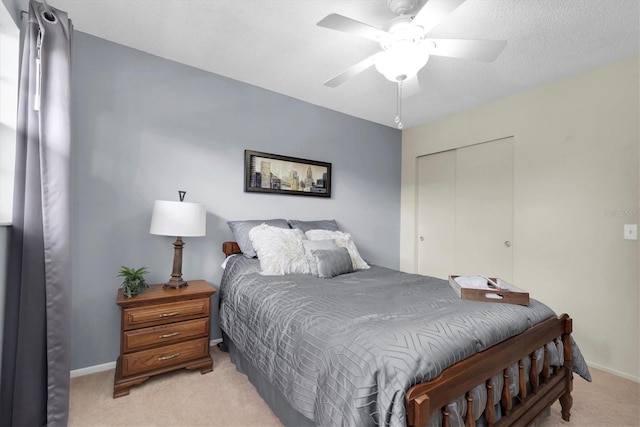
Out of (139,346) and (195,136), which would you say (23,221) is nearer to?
(139,346)

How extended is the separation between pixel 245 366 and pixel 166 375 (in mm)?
559

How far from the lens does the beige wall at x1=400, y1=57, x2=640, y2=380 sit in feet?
7.43

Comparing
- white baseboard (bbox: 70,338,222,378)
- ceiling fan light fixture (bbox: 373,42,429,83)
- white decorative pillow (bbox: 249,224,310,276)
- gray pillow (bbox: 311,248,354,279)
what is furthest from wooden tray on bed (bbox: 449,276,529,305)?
white baseboard (bbox: 70,338,222,378)

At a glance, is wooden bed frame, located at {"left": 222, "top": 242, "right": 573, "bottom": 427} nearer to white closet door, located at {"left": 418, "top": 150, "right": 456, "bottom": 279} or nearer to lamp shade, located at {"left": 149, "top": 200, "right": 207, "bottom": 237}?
lamp shade, located at {"left": 149, "top": 200, "right": 207, "bottom": 237}

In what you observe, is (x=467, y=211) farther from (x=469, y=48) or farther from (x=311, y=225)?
(x=469, y=48)

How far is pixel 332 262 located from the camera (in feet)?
7.45

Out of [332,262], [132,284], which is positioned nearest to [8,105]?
[132,284]

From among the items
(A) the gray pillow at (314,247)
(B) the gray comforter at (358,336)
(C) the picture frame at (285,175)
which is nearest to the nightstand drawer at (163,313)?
(B) the gray comforter at (358,336)

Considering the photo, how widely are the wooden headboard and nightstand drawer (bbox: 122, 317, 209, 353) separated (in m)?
0.64

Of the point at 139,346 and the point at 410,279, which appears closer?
the point at 139,346

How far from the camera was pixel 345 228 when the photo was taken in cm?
355

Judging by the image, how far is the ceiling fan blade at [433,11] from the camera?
1.29 metres

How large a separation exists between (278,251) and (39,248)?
1350mm

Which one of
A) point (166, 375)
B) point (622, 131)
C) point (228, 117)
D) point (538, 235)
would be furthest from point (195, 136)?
point (622, 131)
